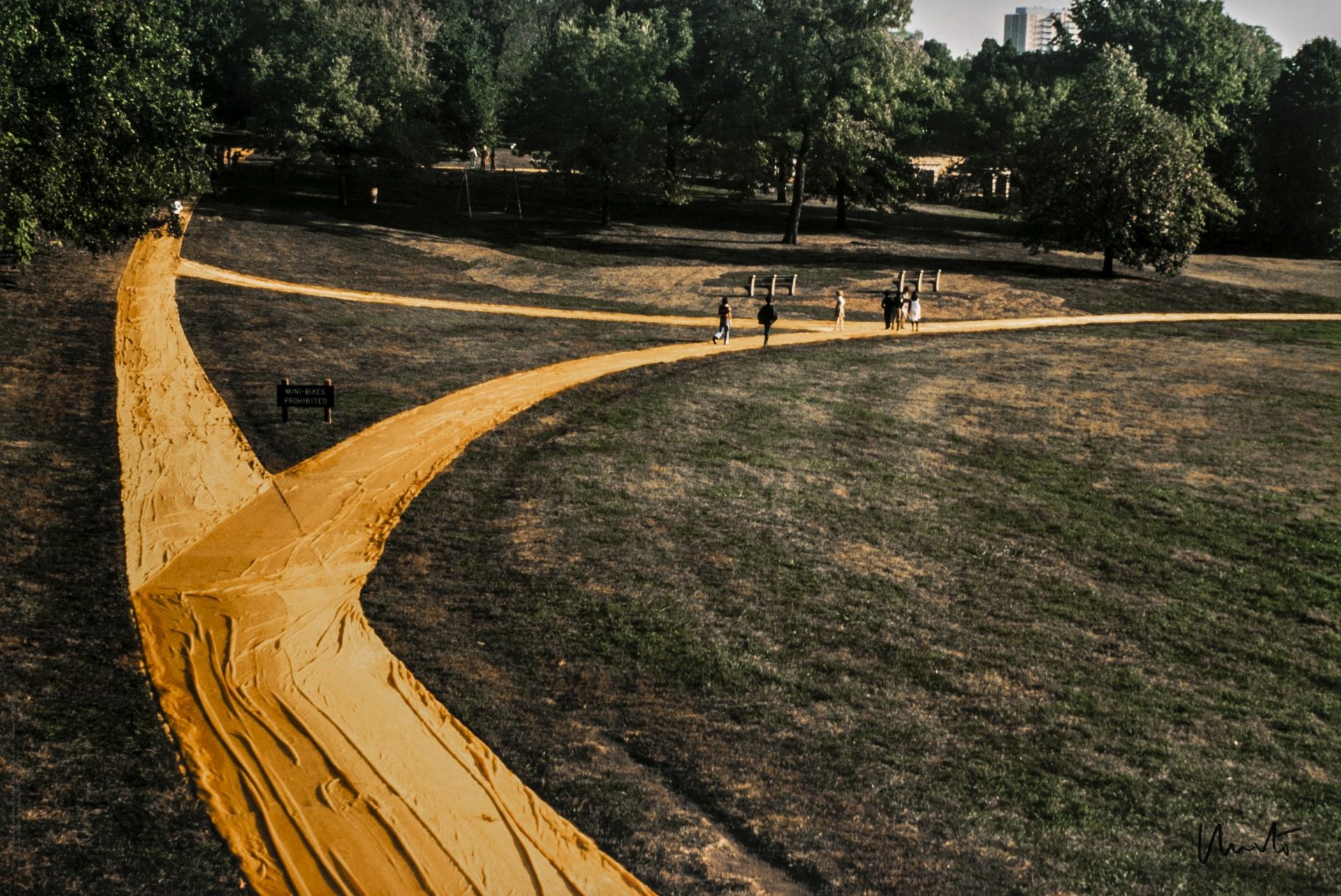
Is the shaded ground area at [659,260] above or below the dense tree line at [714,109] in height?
below

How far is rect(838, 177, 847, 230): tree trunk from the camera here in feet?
206

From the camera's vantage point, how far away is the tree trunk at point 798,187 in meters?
54.5

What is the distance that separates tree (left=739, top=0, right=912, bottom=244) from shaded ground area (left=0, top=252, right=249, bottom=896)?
37.9 meters

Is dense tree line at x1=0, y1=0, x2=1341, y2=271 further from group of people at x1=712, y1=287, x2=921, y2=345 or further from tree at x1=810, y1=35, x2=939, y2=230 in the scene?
group of people at x1=712, y1=287, x2=921, y2=345

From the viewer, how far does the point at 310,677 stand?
13891mm

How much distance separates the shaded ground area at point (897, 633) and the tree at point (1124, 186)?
24.2 meters

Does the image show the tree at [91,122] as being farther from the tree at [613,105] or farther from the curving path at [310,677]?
the tree at [613,105]

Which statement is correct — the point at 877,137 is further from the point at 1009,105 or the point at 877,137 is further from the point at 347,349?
the point at 347,349

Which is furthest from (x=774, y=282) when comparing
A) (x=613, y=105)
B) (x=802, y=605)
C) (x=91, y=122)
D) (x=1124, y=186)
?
(x=802, y=605)

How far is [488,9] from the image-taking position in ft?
373

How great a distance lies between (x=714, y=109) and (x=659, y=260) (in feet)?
41.0

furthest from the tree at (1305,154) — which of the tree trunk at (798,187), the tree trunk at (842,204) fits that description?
the tree trunk at (798,187)

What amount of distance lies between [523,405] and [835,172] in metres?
36.7
